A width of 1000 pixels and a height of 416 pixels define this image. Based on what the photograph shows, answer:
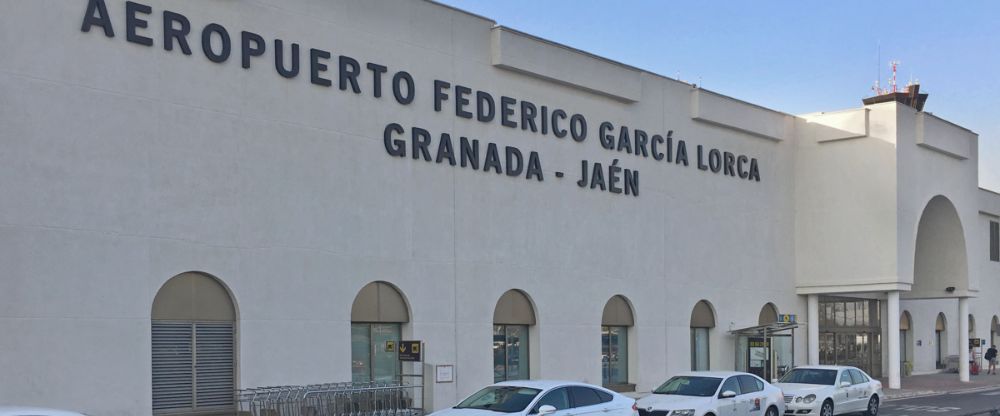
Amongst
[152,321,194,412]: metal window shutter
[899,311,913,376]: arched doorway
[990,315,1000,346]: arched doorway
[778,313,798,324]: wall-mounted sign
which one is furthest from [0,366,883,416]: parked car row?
[990,315,1000,346]: arched doorway

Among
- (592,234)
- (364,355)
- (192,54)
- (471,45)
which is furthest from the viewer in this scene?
(592,234)

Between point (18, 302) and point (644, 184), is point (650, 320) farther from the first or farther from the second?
point (18, 302)

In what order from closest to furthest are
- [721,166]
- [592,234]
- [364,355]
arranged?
[364,355] < [592,234] < [721,166]

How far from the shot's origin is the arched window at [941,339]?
52.9m

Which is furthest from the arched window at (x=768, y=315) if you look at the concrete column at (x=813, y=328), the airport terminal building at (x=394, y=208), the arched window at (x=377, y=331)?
the arched window at (x=377, y=331)

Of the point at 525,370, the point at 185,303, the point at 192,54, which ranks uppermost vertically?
the point at 192,54

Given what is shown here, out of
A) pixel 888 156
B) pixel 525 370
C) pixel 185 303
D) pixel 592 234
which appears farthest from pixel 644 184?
pixel 185 303

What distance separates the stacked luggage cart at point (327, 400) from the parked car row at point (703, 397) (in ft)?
17.3

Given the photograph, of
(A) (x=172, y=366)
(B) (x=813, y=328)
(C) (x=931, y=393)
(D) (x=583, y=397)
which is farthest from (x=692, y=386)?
(C) (x=931, y=393)

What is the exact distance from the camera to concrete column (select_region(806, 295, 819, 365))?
39.2m

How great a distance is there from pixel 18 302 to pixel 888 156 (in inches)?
1188

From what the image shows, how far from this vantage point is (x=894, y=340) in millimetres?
38562

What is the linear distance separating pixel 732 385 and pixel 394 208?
8727 millimetres

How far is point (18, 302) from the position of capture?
59.7 ft
